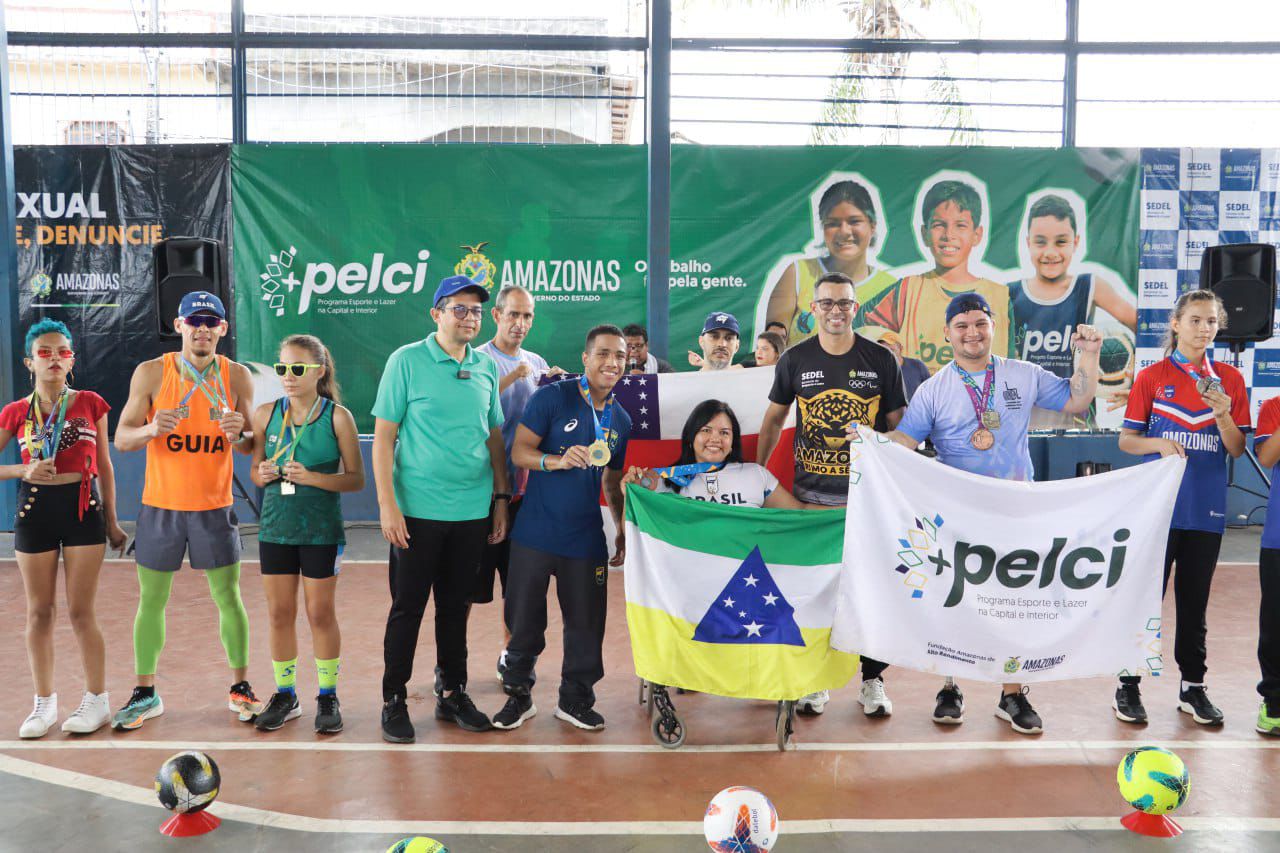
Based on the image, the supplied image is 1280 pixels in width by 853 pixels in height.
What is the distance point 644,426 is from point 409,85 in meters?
6.45

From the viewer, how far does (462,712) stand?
169 inches

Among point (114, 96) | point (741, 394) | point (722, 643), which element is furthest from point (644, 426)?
point (114, 96)

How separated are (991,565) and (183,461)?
3.38 metres

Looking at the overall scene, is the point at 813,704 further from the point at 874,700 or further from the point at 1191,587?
the point at 1191,587

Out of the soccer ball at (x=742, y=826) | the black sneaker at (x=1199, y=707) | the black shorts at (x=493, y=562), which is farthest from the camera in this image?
the black shorts at (x=493, y=562)

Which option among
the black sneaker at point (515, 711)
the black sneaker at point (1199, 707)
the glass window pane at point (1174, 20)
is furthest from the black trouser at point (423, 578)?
the glass window pane at point (1174, 20)

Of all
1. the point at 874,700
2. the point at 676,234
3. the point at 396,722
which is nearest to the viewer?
the point at 396,722

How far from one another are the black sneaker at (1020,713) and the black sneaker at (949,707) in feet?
0.60

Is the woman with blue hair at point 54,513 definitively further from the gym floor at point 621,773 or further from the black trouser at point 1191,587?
the black trouser at point 1191,587

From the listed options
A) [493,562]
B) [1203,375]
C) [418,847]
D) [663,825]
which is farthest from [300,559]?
[1203,375]

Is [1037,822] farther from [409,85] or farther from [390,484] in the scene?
[409,85]

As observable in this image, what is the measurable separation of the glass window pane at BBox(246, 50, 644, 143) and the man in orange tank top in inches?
238

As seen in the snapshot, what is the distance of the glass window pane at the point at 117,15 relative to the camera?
384 inches

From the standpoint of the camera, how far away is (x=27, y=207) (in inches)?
379
